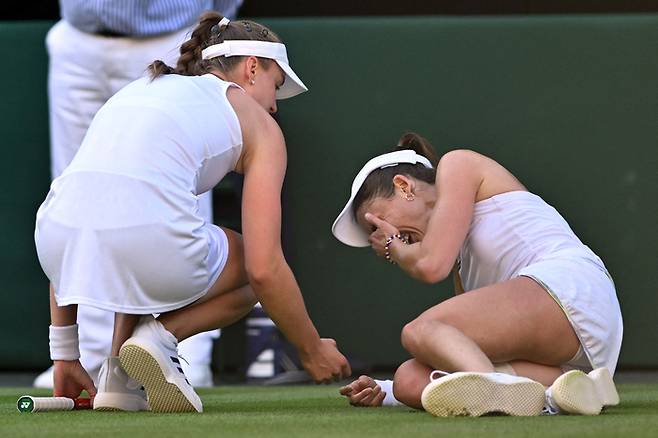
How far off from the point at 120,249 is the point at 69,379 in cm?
49

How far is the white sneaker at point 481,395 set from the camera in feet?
8.64

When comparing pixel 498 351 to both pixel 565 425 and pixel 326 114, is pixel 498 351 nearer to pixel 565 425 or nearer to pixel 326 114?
pixel 565 425

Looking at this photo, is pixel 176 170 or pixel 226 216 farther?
pixel 226 216

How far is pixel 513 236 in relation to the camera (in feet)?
10.6

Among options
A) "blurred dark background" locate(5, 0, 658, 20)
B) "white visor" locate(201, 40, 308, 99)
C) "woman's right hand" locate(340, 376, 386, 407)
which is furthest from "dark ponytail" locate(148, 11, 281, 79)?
"blurred dark background" locate(5, 0, 658, 20)

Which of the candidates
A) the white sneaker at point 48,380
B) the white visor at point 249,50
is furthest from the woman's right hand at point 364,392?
the white sneaker at point 48,380

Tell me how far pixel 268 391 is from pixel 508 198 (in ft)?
5.03

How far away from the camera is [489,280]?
10.8 feet

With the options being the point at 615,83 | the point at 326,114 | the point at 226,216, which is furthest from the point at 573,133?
the point at 226,216

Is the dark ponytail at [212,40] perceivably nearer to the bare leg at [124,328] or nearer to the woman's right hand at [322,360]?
the bare leg at [124,328]

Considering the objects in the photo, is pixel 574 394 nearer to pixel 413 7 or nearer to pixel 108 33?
pixel 108 33

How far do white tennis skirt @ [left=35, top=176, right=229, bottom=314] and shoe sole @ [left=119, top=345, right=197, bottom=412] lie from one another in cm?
11

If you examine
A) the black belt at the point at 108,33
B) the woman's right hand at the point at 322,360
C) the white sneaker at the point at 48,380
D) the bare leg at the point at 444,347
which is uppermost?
the black belt at the point at 108,33

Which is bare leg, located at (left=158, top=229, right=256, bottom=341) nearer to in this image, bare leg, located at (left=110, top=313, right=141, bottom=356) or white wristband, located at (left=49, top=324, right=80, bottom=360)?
bare leg, located at (left=110, top=313, right=141, bottom=356)
